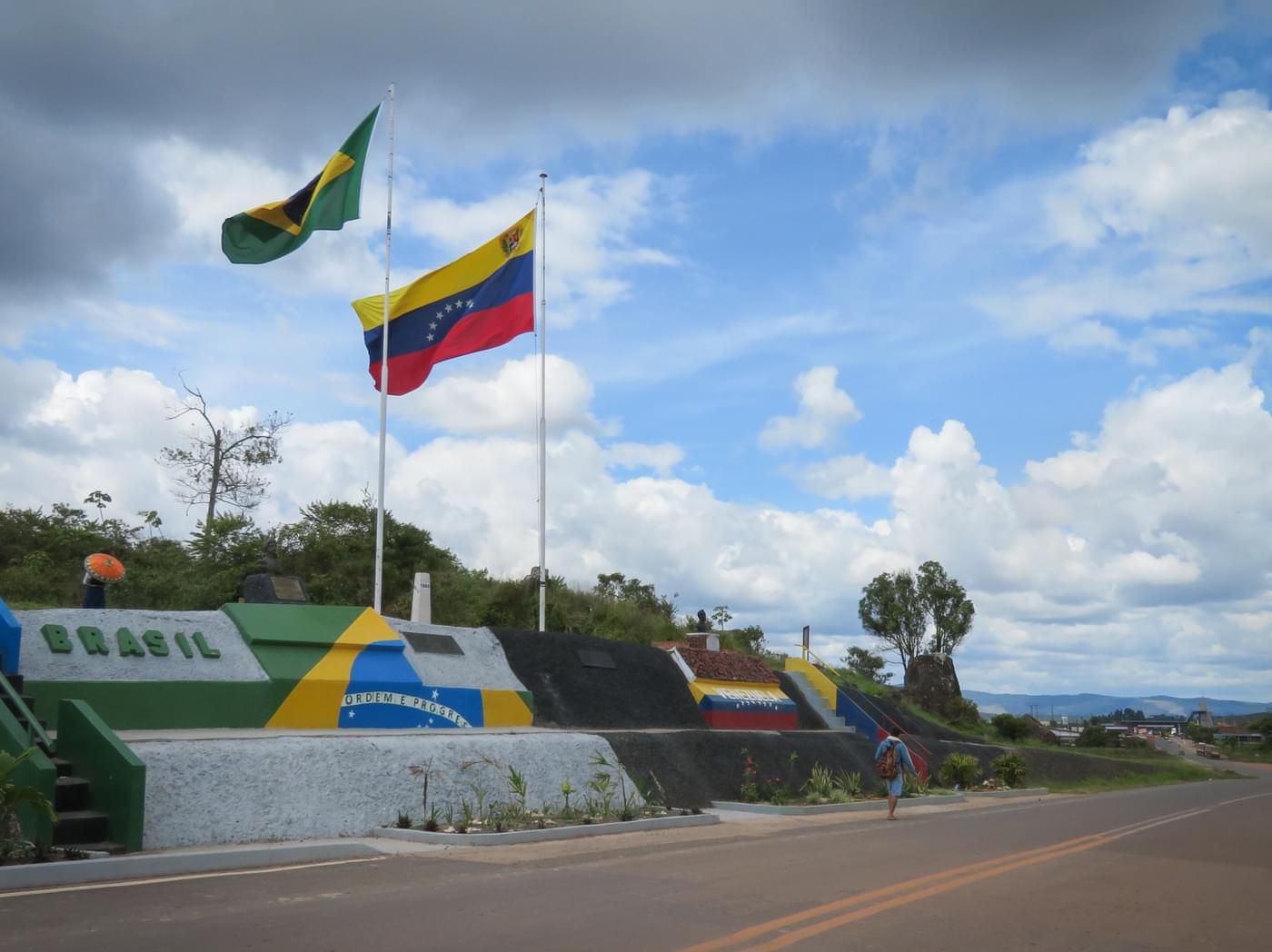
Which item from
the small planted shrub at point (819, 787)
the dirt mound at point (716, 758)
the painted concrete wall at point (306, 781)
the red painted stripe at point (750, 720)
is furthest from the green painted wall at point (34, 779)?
the red painted stripe at point (750, 720)

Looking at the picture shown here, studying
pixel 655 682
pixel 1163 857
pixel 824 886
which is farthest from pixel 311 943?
pixel 655 682

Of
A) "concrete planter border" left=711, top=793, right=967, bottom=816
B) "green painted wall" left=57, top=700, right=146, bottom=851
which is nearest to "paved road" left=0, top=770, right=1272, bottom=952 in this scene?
"green painted wall" left=57, top=700, right=146, bottom=851

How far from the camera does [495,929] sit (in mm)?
8180

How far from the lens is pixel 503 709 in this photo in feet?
65.1

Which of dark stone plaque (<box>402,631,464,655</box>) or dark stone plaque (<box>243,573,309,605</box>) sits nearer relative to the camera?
dark stone plaque (<box>243,573,309,605</box>)

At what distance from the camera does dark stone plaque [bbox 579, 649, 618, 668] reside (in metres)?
23.2

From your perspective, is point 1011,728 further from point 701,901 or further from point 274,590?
point 701,901

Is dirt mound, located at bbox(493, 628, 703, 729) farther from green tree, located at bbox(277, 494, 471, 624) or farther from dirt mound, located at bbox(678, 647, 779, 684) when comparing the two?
green tree, located at bbox(277, 494, 471, 624)

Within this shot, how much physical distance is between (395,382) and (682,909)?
559 inches

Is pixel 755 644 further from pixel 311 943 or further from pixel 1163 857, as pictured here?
pixel 311 943

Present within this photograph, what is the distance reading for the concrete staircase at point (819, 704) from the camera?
97.8ft

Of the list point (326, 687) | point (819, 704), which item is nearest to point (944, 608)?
point (819, 704)

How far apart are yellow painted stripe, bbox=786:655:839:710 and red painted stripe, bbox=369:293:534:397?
47.7ft

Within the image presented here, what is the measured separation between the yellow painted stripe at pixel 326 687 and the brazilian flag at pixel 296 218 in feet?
23.1
